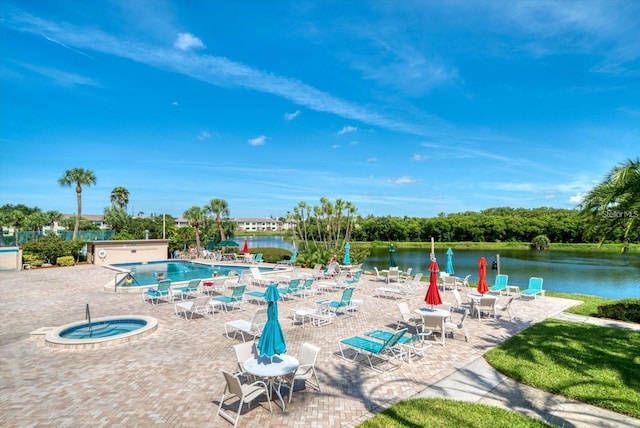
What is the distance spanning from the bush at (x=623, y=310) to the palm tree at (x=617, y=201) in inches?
86.1

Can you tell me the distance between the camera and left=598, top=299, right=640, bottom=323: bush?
10.4 metres

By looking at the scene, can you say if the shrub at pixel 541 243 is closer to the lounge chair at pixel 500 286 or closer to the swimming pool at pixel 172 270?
the lounge chair at pixel 500 286

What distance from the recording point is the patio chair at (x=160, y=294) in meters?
12.9

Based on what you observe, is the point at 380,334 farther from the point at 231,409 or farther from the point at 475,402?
the point at 231,409

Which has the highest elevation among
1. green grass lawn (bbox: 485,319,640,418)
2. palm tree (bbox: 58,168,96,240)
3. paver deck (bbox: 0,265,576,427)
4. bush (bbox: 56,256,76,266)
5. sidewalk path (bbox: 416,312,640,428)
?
palm tree (bbox: 58,168,96,240)

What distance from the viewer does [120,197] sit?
53.5 m

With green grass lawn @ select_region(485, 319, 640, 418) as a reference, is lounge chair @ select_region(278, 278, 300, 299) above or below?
above

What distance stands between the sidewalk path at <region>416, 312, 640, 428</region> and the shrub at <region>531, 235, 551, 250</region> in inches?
2270

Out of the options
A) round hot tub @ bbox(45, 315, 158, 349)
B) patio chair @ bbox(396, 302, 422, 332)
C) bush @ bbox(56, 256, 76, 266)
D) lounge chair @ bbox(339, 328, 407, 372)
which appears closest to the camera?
lounge chair @ bbox(339, 328, 407, 372)

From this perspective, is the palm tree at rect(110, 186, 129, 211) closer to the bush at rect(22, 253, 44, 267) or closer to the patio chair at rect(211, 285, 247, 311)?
the bush at rect(22, 253, 44, 267)

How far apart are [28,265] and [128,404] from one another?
23109 millimetres

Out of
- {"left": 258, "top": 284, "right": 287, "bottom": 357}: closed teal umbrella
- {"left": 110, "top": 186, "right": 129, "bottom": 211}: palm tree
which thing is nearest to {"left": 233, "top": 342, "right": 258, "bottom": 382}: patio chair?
{"left": 258, "top": 284, "right": 287, "bottom": 357}: closed teal umbrella

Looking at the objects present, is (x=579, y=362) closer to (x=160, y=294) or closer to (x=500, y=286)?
(x=500, y=286)

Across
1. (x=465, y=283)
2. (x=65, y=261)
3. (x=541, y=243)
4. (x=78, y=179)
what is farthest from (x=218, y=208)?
Answer: (x=541, y=243)
